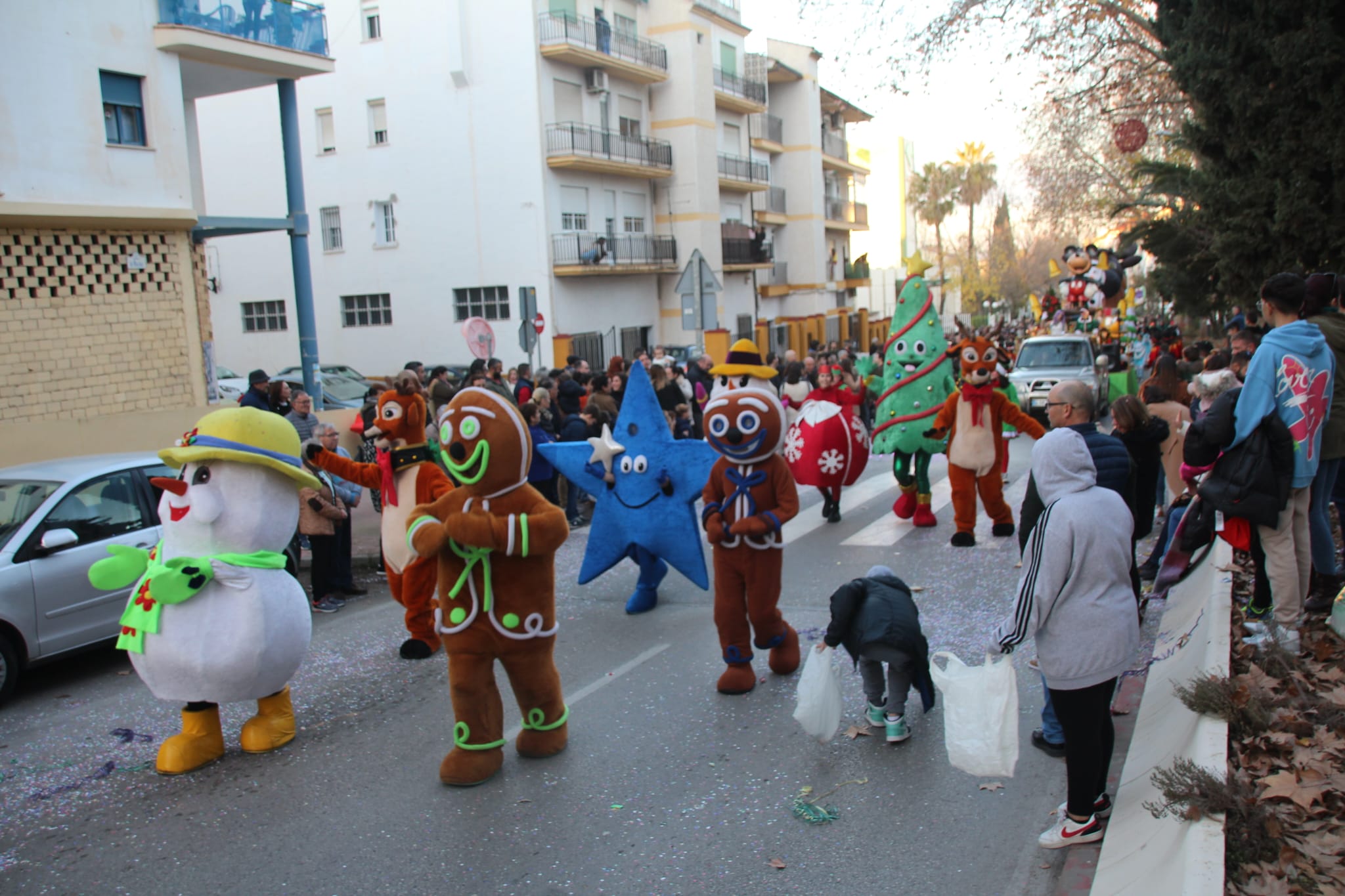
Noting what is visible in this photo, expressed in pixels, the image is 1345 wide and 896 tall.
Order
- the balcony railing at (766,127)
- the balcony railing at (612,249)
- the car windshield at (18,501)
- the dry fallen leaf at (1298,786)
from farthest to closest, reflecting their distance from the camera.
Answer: the balcony railing at (766,127) < the balcony railing at (612,249) < the car windshield at (18,501) < the dry fallen leaf at (1298,786)

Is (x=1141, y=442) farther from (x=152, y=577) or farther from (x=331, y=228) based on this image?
(x=331, y=228)

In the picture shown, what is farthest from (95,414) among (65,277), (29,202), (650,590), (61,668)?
(650,590)

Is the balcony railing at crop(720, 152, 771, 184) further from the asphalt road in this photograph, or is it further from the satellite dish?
the asphalt road

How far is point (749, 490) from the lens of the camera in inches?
264

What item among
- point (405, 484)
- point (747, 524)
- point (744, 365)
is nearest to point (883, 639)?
point (747, 524)

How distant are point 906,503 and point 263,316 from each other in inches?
1025

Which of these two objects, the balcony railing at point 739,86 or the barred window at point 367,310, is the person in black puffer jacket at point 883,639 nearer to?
the barred window at point 367,310

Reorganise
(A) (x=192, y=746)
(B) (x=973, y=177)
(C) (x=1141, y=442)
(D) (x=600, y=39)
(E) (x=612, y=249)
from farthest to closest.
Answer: (B) (x=973, y=177)
(E) (x=612, y=249)
(D) (x=600, y=39)
(C) (x=1141, y=442)
(A) (x=192, y=746)

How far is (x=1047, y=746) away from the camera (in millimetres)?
5434

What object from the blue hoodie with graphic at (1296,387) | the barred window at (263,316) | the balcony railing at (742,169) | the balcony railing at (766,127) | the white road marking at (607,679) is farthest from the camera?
the balcony railing at (766,127)

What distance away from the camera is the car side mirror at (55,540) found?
6855 millimetres

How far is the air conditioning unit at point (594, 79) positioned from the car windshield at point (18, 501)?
2502 cm

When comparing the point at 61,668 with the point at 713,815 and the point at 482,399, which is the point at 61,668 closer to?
the point at 482,399

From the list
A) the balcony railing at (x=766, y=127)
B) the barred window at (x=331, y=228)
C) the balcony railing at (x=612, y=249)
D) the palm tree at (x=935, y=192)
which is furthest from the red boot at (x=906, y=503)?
the palm tree at (x=935, y=192)
